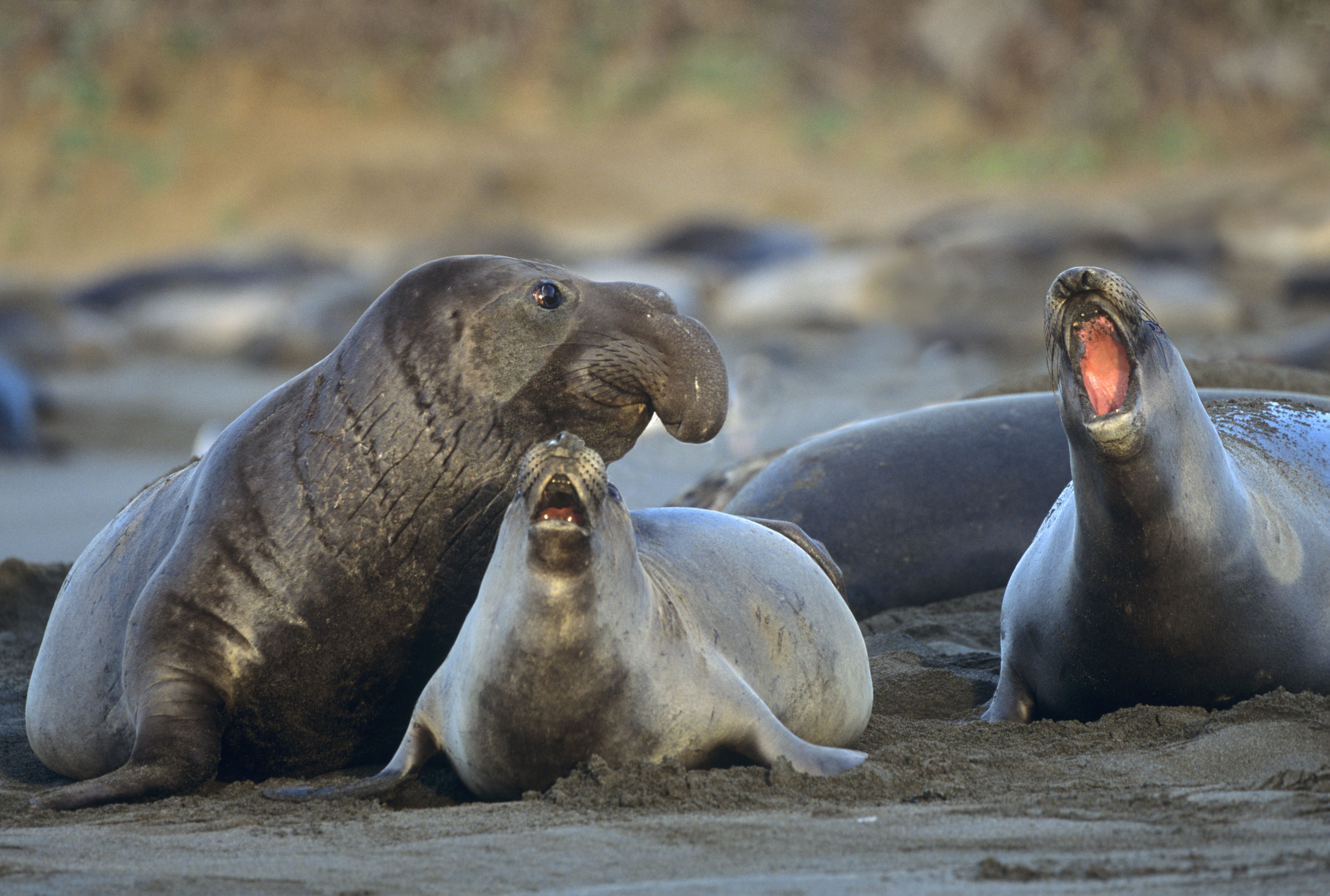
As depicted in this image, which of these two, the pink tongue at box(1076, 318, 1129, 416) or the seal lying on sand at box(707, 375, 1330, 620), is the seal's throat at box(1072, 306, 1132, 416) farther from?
the seal lying on sand at box(707, 375, 1330, 620)

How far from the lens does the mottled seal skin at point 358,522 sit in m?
3.54

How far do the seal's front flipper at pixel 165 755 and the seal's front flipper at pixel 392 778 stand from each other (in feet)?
0.64

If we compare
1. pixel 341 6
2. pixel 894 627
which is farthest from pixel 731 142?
pixel 894 627

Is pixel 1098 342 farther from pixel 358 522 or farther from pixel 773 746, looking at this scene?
pixel 358 522

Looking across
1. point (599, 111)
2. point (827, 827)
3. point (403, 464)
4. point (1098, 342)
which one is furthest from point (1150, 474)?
point (599, 111)

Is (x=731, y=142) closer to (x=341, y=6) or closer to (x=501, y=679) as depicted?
(x=341, y=6)

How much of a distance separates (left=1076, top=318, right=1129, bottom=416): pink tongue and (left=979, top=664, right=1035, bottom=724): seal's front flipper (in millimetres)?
834

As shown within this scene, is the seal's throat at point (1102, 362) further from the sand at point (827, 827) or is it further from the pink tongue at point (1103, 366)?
the sand at point (827, 827)

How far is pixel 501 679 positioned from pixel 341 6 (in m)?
25.2

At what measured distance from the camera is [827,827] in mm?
2584

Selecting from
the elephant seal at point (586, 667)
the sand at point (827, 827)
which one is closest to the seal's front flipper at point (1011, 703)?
the sand at point (827, 827)

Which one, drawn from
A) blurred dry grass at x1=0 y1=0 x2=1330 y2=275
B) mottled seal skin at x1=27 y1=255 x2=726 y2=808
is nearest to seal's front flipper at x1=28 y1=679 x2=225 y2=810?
mottled seal skin at x1=27 y1=255 x2=726 y2=808

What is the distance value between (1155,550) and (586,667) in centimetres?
137

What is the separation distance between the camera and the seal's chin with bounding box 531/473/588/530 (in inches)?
114
